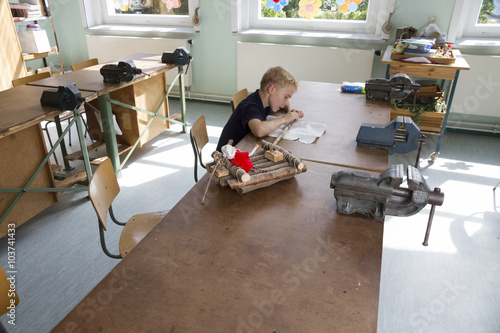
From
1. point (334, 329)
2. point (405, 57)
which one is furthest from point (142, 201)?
point (405, 57)

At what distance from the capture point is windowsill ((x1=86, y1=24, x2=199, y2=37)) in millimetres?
4574

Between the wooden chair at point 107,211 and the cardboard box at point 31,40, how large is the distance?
324 centimetres

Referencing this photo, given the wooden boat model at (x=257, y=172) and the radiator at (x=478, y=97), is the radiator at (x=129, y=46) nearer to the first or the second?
the radiator at (x=478, y=97)

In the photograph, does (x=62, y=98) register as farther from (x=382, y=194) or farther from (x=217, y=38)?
(x=217, y=38)

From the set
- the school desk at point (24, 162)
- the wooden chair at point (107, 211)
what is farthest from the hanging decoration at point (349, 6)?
the wooden chair at point (107, 211)

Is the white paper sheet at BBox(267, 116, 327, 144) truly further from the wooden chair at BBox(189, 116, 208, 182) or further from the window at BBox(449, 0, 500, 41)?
the window at BBox(449, 0, 500, 41)

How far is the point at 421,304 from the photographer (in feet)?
6.02

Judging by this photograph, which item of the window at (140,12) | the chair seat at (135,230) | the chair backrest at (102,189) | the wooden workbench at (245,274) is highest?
the window at (140,12)

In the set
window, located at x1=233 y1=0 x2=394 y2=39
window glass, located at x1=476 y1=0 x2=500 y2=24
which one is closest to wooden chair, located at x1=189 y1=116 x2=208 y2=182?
window, located at x1=233 y1=0 x2=394 y2=39

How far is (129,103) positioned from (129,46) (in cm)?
194

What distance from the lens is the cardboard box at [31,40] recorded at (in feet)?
13.1

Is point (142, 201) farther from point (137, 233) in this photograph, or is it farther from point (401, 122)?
point (401, 122)

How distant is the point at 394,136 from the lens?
168 centimetres

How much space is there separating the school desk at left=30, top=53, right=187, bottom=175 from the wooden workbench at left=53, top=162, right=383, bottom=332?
1.77 m
